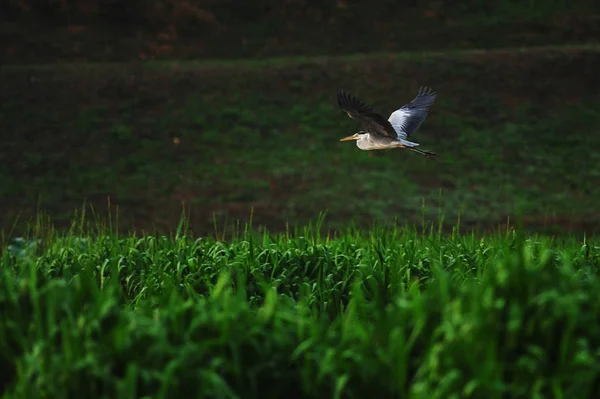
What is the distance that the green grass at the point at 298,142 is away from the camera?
11359mm

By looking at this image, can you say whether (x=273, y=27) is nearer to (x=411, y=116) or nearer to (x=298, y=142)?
(x=298, y=142)

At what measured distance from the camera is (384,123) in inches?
231

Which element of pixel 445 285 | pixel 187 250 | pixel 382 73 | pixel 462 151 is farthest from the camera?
pixel 382 73

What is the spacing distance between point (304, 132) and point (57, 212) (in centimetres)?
373

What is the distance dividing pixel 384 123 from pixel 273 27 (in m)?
9.45

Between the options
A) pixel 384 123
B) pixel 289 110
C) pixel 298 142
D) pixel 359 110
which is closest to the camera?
pixel 359 110

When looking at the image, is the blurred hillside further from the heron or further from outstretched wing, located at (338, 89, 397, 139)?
outstretched wing, located at (338, 89, 397, 139)

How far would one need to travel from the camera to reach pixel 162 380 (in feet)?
9.53

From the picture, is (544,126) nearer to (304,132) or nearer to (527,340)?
(304,132)

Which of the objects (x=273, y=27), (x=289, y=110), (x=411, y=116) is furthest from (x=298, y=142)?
(x=411, y=116)

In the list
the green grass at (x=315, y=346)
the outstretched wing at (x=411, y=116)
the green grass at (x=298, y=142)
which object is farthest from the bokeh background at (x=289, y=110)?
the green grass at (x=315, y=346)

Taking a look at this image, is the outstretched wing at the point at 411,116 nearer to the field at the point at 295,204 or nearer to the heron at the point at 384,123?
the heron at the point at 384,123

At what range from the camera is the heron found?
225 inches

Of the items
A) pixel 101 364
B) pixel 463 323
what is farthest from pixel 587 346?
pixel 101 364
